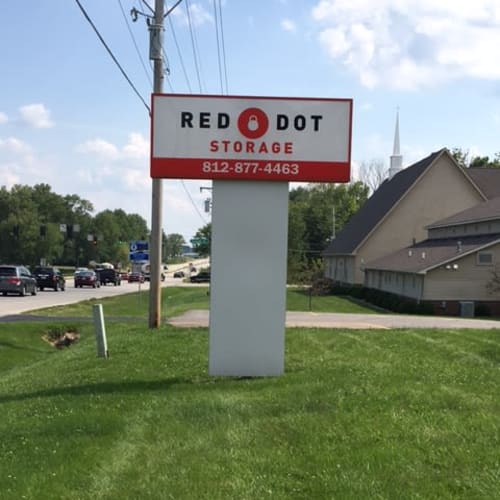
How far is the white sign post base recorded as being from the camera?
8805 millimetres

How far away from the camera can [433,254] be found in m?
37.1

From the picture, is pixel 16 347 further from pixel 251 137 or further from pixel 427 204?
pixel 427 204

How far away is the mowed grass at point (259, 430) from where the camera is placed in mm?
4684

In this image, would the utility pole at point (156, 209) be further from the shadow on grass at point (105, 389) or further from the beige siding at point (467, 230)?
the beige siding at point (467, 230)

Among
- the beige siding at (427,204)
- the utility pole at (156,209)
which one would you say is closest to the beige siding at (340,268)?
the beige siding at (427,204)

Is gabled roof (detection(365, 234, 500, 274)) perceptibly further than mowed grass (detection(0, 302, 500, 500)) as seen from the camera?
Yes

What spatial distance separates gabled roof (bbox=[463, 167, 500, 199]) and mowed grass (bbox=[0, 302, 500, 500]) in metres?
41.5

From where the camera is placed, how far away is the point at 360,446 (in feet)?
17.9

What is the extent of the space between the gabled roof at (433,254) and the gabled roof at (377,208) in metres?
4.81

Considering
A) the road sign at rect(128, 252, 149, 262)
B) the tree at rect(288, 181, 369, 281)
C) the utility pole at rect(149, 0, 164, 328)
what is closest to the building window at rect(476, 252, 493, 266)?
the road sign at rect(128, 252, 149, 262)

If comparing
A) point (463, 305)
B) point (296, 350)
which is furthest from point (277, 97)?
point (463, 305)

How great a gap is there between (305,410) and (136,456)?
197 cm

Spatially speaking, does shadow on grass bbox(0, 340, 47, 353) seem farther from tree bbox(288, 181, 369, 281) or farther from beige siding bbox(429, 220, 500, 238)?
tree bbox(288, 181, 369, 281)

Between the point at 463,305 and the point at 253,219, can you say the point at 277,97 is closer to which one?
the point at 253,219
